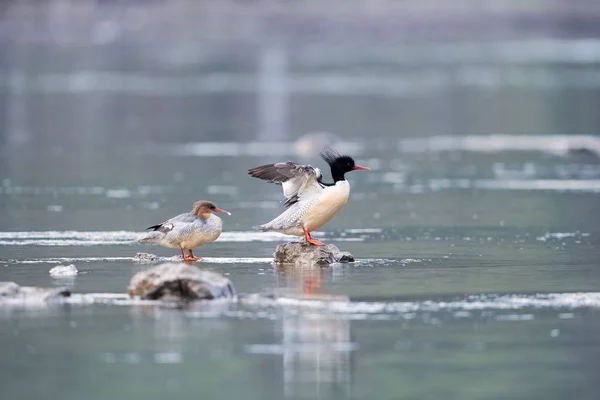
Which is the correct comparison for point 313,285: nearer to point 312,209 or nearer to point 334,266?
point 334,266

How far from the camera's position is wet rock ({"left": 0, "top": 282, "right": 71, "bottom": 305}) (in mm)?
13000

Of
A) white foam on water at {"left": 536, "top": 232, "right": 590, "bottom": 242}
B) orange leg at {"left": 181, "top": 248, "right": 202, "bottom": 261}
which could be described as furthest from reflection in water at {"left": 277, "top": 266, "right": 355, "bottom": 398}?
white foam on water at {"left": 536, "top": 232, "right": 590, "bottom": 242}

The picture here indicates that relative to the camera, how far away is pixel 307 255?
15.3 meters

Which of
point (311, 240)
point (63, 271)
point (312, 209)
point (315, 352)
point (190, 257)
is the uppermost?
point (312, 209)

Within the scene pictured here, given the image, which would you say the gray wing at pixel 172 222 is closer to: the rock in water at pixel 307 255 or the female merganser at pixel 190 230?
the female merganser at pixel 190 230

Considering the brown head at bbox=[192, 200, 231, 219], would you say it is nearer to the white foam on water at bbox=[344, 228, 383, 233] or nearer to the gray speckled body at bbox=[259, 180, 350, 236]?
the gray speckled body at bbox=[259, 180, 350, 236]

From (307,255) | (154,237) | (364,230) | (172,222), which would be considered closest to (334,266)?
(307,255)

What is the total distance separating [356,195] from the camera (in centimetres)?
2311

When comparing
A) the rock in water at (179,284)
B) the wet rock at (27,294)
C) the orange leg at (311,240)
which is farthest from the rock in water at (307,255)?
the wet rock at (27,294)

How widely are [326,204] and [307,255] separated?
52cm

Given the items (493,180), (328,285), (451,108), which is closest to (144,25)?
(451,108)

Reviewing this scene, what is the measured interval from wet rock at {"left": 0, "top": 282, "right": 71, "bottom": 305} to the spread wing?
3076 mm

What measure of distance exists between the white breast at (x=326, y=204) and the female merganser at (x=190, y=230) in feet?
2.74

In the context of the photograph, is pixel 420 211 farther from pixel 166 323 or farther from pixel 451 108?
pixel 451 108
